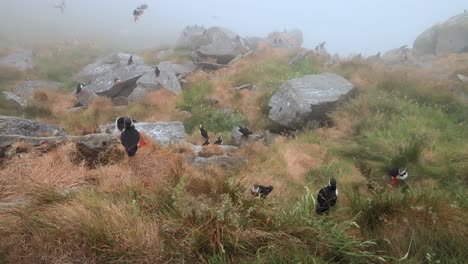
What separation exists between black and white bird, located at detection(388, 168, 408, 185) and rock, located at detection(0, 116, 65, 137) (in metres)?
7.36

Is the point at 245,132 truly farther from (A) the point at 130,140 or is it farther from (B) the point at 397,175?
(B) the point at 397,175

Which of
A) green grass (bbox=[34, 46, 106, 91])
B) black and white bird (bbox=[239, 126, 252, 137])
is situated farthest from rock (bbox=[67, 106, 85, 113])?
black and white bird (bbox=[239, 126, 252, 137])

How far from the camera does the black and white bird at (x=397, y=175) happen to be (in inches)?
268

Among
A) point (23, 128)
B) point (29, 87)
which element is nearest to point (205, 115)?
point (23, 128)

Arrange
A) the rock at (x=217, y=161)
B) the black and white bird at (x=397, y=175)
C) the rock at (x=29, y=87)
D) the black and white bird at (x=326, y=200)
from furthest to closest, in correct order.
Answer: the rock at (x=29, y=87) < the rock at (x=217, y=161) < the black and white bird at (x=397, y=175) < the black and white bird at (x=326, y=200)

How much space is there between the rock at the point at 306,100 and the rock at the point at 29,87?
37.2 ft

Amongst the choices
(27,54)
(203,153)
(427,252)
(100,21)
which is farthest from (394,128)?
(100,21)

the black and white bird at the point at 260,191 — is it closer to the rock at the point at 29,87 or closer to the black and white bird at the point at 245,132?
the black and white bird at the point at 245,132

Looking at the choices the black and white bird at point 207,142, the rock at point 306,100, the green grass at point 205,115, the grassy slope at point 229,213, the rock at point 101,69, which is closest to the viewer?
the grassy slope at point 229,213

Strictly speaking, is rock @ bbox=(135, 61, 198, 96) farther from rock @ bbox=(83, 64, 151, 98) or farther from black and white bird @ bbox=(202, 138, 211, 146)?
black and white bird @ bbox=(202, 138, 211, 146)

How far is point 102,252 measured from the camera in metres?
3.56

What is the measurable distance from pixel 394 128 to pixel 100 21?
56676 millimetres

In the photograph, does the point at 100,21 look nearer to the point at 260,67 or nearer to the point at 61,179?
the point at 260,67

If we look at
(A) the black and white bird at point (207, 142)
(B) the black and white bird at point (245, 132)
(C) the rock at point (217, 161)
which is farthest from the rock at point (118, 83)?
(C) the rock at point (217, 161)
